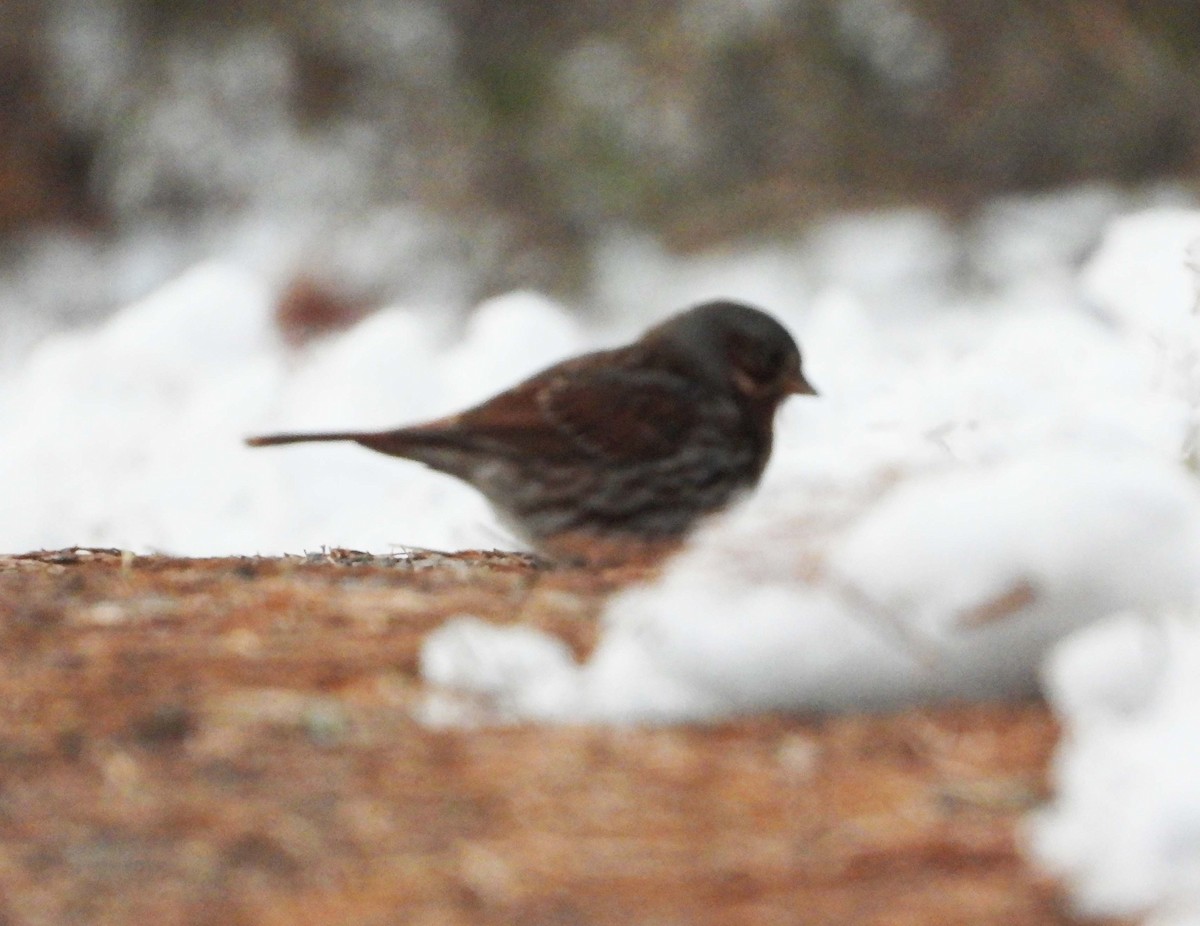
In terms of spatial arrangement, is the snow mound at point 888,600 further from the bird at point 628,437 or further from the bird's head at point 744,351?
the bird's head at point 744,351

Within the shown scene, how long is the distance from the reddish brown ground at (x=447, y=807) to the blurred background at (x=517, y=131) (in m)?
5.55

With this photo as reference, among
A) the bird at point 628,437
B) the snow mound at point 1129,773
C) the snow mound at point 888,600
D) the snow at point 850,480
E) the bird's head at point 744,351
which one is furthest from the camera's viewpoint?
the bird's head at point 744,351

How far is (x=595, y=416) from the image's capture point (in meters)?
4.32

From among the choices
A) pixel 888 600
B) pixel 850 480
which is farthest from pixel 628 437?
pixel 888 600

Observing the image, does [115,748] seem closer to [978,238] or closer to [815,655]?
[815,655]

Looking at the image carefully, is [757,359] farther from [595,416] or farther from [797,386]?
[595,416]

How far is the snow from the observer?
2.33m

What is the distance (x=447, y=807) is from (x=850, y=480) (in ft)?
4.39

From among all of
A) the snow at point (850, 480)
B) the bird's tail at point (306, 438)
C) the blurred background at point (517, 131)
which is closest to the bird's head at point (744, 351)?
the snow at point (850, 480)

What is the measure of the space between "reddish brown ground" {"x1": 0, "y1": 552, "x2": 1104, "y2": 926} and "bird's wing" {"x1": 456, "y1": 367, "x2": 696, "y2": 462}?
1356 millimetres

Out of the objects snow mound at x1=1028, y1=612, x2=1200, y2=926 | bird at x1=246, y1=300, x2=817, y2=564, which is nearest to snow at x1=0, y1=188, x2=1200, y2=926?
snow mound at x1=1028, y1=612, x2=1200, y2=926

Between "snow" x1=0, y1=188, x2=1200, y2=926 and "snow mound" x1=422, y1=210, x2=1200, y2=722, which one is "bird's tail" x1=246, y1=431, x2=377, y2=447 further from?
"snow mound" x1=422, y1=210, x2=1200, y2=722

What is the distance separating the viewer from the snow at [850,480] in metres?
2.33

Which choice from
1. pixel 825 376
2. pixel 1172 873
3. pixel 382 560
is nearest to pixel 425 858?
pixel 1172 873
